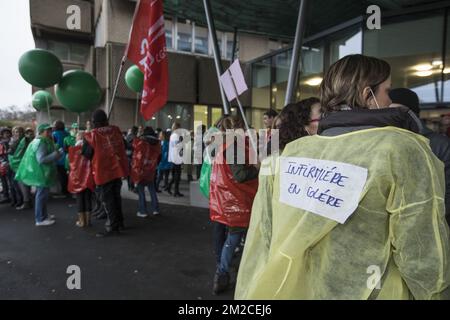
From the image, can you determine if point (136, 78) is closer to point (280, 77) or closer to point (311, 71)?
point (311, 71)

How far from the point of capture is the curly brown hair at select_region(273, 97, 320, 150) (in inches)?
97.4

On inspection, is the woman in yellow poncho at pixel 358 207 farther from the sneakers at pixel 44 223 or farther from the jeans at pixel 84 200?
the sneakers at pixel 44 223

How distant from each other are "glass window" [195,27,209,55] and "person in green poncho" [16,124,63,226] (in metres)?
9.79

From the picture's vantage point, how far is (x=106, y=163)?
18.4ft

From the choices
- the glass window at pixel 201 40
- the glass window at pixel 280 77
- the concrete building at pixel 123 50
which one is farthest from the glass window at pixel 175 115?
the glass window at pixel 280 77

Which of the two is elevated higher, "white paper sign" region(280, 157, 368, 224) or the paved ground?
"white paper sign" region(280, 157, 368, 224)

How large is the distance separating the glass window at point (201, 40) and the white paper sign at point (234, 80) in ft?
37.8

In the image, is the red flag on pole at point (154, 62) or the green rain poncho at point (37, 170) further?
the green rain poncho at point (37, 170)

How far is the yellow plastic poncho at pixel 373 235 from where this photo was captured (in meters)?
1.06

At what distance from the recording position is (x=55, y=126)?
8273mm

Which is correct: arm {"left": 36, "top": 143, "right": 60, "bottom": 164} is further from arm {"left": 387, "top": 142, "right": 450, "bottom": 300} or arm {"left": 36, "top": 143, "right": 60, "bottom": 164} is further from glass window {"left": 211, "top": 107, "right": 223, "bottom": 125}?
glass window {"left": 211, "top": 107, "right": 223, "bottom": 125}

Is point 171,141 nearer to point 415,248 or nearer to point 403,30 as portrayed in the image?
point 403,30

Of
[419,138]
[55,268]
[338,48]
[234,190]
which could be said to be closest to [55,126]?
[55,268]

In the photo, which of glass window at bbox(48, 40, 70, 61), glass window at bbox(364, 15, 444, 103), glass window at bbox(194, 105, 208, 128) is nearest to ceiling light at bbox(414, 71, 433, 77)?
glass window at bbox(364, 15, 444, 103)
